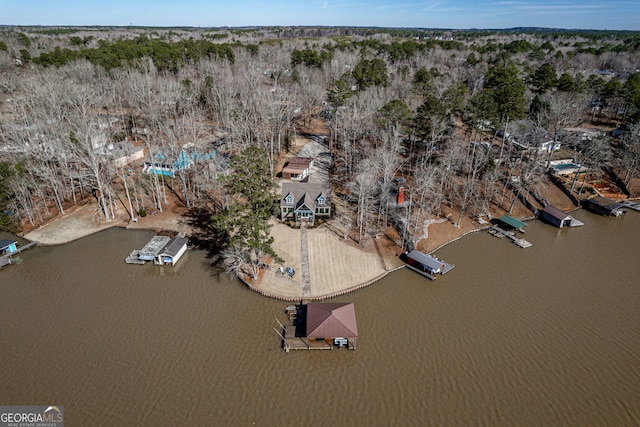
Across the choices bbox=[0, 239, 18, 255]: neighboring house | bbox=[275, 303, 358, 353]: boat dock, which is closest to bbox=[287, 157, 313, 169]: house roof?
bbox=[275, 303, 358, 353]: boat dock

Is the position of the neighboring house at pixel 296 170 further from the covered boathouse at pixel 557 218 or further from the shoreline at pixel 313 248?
the covered boathouse at pixel 557 218

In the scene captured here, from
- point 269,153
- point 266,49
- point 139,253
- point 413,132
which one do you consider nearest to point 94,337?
point 139,253

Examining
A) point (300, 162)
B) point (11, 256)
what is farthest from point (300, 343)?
point (300, 162)

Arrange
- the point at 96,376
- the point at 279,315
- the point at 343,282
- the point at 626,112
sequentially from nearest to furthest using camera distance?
the point at 96,376 < the point at 279,315 < the point at 343,282 < the point at 626,112

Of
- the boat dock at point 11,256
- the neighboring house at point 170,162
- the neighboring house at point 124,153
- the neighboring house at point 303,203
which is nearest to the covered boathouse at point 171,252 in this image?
the neighboring house at point 303,203

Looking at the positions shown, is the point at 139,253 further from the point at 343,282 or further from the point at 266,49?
the point at 266,49

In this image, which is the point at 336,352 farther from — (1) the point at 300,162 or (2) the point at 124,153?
(2) the point at 124,153
